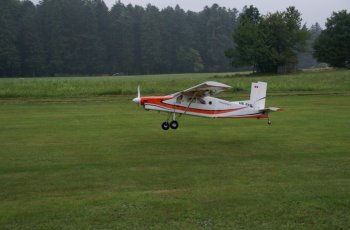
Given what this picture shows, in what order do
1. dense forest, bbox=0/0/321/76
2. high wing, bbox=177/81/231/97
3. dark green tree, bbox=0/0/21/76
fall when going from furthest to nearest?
dense forest, bbox=0/0/321/76, dark green tree, bbox=0/0/21/76, high wing, bbox=177/81/231/97

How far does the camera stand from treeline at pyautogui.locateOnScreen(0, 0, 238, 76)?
371 feet

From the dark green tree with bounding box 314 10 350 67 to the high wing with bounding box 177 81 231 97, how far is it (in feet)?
231

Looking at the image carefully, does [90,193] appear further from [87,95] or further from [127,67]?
[127,67]

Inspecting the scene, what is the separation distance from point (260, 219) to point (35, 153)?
33.2 ft


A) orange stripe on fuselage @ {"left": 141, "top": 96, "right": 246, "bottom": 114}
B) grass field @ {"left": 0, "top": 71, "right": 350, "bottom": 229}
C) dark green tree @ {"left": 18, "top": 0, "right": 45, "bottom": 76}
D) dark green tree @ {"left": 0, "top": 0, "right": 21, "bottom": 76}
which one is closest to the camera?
grass field @ {"left": 0, "top": 71, "right": 350, "bottom": 229}

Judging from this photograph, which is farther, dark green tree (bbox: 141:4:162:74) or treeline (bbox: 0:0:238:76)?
dark green tree (bbox: 141:4:162:74)

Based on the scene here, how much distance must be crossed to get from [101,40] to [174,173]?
120 metres

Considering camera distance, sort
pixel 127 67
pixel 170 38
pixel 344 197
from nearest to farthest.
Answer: pixel 344 197 → pixel 127 67 → pixel 170 38

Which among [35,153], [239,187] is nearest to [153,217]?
[239,187]

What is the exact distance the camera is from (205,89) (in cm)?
1997

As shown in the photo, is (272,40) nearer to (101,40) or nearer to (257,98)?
(101,40)

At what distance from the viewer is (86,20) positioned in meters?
130

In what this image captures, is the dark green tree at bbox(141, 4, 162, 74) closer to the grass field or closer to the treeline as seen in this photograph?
the treeline

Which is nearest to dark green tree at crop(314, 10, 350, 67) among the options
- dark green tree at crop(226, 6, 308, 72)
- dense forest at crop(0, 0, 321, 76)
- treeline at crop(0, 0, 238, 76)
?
dark green tree at crop(226, 6, 308, 72)
